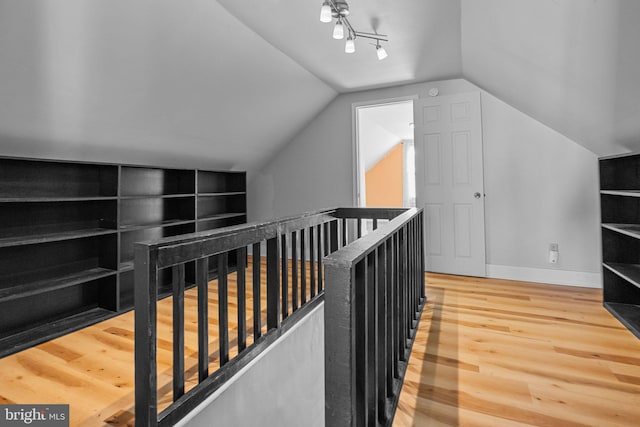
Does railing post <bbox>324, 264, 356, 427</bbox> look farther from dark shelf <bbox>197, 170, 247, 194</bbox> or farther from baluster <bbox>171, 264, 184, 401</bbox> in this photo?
dark shelf <bbox>197, 170, 247, 194</bbox>

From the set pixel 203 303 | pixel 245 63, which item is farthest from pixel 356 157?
pixel 203 303

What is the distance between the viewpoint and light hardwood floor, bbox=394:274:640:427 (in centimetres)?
151

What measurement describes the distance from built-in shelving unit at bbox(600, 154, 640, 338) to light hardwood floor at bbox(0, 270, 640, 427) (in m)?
0.17

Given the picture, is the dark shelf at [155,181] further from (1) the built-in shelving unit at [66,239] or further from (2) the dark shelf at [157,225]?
(2) the dark shelf at [157,225]

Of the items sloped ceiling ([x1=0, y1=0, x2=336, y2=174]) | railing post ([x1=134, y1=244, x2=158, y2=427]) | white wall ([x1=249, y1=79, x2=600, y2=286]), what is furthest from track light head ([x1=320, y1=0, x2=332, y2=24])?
white wall ([x1=249, y1=79, x2=600, y2=286])

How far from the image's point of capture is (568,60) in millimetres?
1951

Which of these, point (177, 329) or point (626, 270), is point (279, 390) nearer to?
point (177, 329)

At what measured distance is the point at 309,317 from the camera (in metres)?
2.41

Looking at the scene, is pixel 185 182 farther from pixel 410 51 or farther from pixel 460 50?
pixel 460 50

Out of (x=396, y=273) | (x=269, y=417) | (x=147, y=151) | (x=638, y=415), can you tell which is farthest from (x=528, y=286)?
(x=147, y=151)

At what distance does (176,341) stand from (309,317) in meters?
1.21

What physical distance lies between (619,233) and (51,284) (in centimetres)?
426

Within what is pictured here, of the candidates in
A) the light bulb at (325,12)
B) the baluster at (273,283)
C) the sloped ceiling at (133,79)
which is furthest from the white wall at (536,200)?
the baluster at (273,283)

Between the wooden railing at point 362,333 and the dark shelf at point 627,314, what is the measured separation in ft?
5.91
